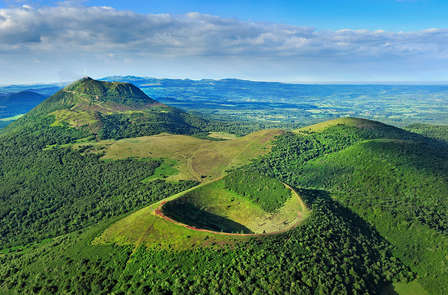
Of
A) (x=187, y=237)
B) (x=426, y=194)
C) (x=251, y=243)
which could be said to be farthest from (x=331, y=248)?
(x=426, y=194)

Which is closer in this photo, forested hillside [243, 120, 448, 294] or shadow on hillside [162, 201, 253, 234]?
forested hillside [243, 120, 448, 294]

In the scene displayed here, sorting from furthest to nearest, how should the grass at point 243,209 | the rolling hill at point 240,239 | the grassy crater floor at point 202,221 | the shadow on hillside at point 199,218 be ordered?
the grass at point 243,209
the shadow on hillside at point 199,218
the grassy crater floor at point 202,221
the rolling hill at point 240,239

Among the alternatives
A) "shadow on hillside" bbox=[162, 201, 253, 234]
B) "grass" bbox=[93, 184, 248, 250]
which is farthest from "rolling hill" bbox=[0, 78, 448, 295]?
"shadow on hillside" bbox=[162, 201, 253, 234]

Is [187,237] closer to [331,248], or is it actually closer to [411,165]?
[331,248]

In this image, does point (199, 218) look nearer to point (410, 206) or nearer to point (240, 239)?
point (240, 239)

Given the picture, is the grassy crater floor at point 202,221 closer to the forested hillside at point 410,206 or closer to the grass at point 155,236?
the grass at point 155,236

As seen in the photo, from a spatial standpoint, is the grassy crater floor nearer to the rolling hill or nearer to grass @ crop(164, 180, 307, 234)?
grass @ crop(164, 180, 307, 234)

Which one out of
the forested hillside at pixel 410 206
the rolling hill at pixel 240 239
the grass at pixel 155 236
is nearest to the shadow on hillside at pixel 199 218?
the rolling hill at pixel 240 239

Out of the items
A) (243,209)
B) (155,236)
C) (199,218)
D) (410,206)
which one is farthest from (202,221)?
(410,206)
